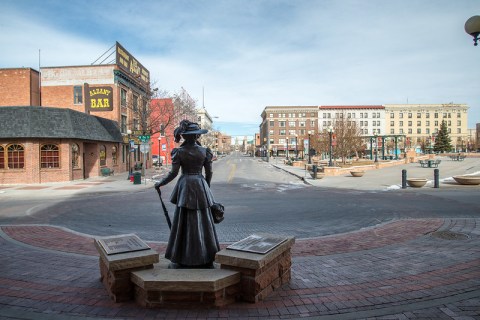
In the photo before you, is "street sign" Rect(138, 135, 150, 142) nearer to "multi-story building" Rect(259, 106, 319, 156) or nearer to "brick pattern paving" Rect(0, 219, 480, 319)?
"brick pattern paving" Rect(0, 219, 480, 319)

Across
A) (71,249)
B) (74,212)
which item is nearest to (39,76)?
(74,212)

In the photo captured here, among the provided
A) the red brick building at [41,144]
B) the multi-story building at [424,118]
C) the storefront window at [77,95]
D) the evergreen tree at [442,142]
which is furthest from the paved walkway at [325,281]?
the multi-story building at [424,118]

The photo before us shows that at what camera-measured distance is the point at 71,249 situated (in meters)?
6.93

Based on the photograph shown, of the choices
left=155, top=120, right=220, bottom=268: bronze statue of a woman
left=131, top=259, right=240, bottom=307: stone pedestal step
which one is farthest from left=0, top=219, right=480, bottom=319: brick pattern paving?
left=155, top=120, right=220, bottom=268: bronze statue of a woman

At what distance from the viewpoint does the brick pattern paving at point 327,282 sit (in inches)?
158

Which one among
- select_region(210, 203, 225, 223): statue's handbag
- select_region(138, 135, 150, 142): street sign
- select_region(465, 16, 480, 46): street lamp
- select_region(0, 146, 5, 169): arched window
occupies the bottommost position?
select_region(210, 203, 225, 223): statue's handbag

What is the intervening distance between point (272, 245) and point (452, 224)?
6816mm

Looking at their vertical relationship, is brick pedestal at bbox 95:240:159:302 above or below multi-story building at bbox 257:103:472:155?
below

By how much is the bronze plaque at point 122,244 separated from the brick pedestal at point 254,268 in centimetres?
124

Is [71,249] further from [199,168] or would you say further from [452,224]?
[452,224]

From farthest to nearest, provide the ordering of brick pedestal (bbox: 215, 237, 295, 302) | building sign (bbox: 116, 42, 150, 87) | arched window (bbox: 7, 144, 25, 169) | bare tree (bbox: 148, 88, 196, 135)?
bare tree (bbox: 148, 88, 196, 135), building sign (bbox: 116, 42, 150, 87), arched window (bbox: 7, 144, 25, 169), brick pedestal (bbox: 215, 237, 295, 302)

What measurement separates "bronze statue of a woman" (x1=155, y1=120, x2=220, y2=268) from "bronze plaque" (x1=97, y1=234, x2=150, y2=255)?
46cm

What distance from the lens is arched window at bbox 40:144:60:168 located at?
24.0m

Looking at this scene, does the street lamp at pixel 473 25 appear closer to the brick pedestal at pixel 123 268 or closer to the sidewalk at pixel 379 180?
the brick pedestal at pixel 123 268
